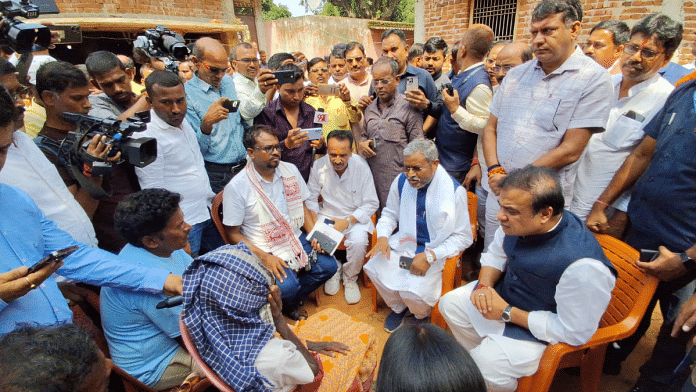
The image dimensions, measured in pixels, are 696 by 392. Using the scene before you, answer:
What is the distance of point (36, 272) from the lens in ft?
4.90

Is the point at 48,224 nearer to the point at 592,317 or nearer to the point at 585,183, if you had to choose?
the point at 592,317

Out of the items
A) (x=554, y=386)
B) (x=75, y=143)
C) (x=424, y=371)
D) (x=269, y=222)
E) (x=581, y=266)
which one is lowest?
(x=554, y=386)

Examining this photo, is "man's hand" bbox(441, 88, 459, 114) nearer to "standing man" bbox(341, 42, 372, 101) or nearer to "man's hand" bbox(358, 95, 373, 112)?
"man's hand" bbox(358, 95, 373, 112)

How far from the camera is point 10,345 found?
1.10 meters

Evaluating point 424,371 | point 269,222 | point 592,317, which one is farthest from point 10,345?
point 592,317

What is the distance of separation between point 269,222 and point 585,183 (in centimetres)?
261

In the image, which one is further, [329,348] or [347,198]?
[347,198]

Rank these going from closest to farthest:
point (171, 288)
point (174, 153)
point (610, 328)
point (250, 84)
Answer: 1. point (171, 288)
2. point (610, 328)
3. point (174, 153)
4. point (250, 84)

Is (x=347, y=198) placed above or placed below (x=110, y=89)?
below

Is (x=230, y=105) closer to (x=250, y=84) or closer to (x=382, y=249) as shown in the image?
(x=250, y=84)

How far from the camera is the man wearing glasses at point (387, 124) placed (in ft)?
11.8

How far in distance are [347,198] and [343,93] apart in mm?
1128

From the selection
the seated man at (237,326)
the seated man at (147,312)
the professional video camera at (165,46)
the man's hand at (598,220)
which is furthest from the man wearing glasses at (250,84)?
the man's hand at (598,220)

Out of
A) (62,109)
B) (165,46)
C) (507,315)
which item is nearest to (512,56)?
(507,315)
